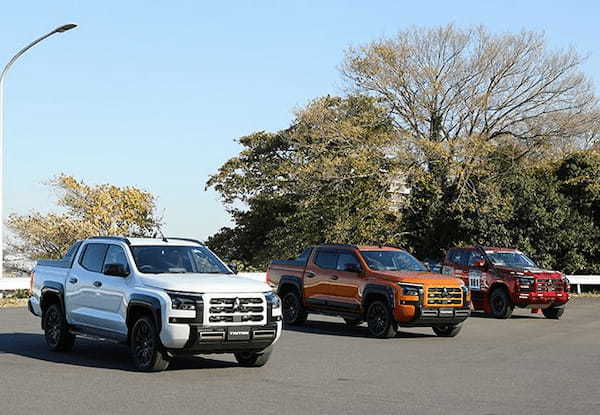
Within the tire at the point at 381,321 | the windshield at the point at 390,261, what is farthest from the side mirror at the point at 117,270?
the windshield at the point at 390,261

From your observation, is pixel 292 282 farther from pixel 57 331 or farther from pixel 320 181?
pixel 320 181

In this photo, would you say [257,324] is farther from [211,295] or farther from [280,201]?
[280,201]

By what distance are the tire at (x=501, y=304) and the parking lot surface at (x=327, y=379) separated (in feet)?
19.9

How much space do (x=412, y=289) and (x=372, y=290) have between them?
0.95m

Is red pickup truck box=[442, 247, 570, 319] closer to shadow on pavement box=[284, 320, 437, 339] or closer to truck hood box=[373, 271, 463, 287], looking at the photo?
shadow on pavement box=[284, 320, 437, 339]

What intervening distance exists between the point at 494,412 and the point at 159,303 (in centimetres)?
485

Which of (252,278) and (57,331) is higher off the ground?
(252,278)

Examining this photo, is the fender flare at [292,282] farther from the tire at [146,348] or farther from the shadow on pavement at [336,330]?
the tire at [146,348]

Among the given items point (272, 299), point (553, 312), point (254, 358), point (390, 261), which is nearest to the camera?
point (272, 299)

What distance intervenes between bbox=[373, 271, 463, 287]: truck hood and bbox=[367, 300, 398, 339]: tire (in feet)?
1.83

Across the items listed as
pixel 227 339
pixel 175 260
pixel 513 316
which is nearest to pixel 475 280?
pixel 513 316

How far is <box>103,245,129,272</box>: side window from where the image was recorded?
14.4 meters

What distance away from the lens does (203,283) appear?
13172mm

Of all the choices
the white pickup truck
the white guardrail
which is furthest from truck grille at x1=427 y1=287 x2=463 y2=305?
the white pickup truck
